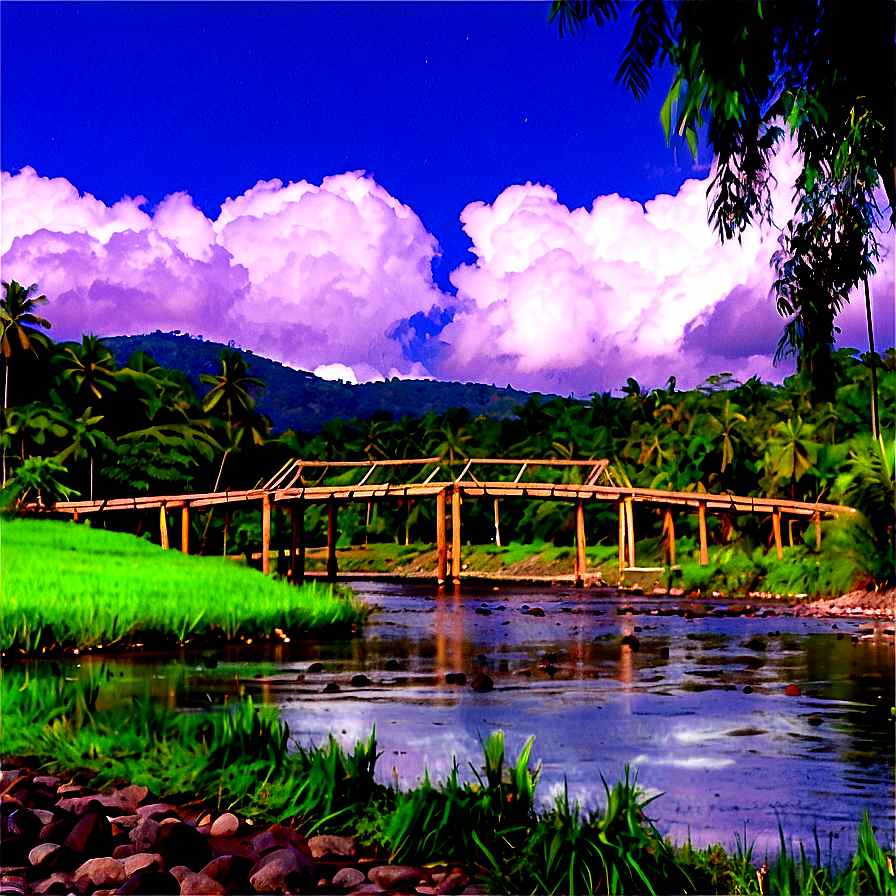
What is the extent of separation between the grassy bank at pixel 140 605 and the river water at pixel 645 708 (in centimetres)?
102

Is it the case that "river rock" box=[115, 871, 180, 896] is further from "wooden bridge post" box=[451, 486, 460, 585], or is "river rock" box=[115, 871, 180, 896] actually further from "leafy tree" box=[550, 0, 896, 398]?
"wooden bridge post" box=[451, 486, 460, 585]

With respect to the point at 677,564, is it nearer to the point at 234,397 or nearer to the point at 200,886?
the point at 234,397

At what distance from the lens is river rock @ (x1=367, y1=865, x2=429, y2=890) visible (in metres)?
5.28

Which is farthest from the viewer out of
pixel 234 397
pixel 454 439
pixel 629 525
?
pixel 454 439

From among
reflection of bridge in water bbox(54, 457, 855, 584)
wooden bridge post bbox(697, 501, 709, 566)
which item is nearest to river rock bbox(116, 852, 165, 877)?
reflection of bridge in water bbox(54, 457, 855, 584)

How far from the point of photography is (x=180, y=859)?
5461 millimetres

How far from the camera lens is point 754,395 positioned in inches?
2936

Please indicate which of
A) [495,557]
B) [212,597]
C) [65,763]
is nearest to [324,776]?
[65,763]

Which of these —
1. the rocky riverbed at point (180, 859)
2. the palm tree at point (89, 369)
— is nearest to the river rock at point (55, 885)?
the rocky riverbed at point (180, 859)

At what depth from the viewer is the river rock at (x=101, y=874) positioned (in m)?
5.29

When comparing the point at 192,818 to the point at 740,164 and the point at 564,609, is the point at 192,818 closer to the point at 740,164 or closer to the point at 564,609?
the point at 740,164

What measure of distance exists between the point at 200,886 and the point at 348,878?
66 centimetres

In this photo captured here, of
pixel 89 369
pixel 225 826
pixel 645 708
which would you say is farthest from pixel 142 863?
pixel 89 369

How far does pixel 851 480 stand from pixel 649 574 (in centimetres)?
2239
